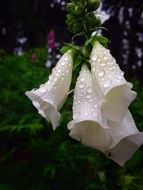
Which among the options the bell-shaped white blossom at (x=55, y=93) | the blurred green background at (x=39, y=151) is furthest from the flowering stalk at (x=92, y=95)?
the blurred green background at (x=39, y=151)

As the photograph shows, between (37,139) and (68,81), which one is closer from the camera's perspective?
(68,81)

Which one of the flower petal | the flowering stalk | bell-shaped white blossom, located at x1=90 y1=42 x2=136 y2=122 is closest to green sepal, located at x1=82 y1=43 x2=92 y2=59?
the flowering stalk

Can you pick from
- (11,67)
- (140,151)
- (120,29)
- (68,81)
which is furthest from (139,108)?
(120,29)

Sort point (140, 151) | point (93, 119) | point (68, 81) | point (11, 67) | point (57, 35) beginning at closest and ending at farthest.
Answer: point (93, 119) < point (68, 81) < point (140, 151) < point (11, 67) < point (57, 35)

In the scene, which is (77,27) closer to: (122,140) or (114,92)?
(114,92)

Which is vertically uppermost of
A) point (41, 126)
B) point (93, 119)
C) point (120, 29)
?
point (93, 119)

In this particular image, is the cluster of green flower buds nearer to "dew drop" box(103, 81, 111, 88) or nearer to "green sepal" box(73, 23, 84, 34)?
"green sepal" box(73, 23, 84, 34)

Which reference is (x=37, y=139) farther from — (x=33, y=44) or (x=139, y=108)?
(x=33, y=44)

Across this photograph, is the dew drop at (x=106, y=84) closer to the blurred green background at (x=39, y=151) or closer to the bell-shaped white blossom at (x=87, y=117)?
the bell-shaped white blossom at (x=87, y=117)

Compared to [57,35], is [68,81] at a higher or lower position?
higher

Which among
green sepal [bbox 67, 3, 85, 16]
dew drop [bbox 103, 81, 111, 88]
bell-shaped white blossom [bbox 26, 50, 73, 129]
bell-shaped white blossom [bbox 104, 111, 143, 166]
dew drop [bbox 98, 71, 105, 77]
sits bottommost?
bell-shaped white blossom [bbox 104, 111, 143, 166]
